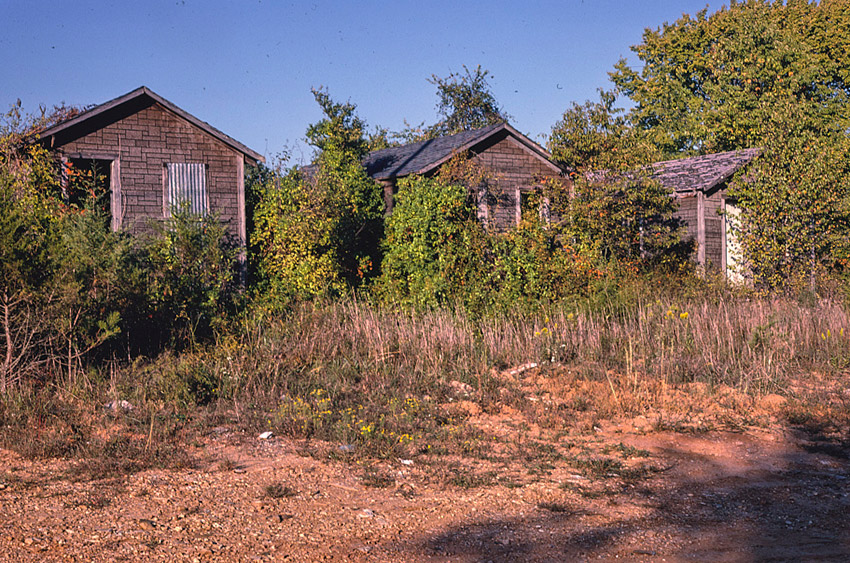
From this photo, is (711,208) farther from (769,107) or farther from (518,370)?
(518,370)

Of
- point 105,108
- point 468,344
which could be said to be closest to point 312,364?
point 468,344

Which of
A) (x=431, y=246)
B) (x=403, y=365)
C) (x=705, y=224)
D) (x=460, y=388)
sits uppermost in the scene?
(x=705, y=224)

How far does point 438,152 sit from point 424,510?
1507cm

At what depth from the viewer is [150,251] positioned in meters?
12.9

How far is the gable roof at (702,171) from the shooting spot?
779 inches

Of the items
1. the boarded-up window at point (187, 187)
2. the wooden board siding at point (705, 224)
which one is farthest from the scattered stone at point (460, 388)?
the wooden board siding at point (705, 224)

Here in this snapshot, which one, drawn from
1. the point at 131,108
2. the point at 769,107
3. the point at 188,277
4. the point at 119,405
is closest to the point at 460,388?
the point at 119,405

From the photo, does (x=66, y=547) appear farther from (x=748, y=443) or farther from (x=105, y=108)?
(x=105, y=108)

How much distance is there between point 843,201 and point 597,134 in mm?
5888

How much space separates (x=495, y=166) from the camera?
19922 millimetres

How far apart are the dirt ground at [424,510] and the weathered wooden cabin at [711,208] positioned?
1343 cm

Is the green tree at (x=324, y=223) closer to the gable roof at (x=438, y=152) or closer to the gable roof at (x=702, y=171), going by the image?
the gable roof at (x=438, y=152)

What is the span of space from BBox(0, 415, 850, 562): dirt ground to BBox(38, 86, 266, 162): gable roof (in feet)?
33.6

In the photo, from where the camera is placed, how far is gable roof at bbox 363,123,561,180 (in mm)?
18719
